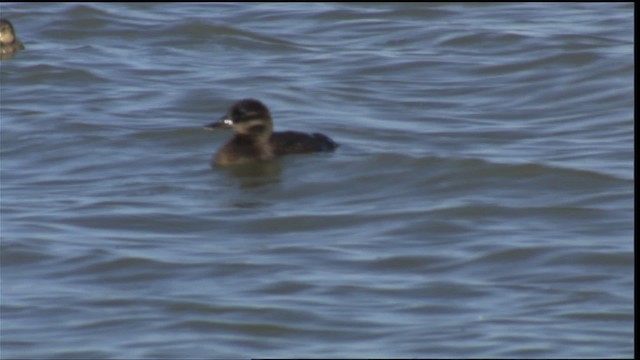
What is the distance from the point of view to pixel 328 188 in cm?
1223

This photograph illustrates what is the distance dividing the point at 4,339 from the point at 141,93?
6.93 meters

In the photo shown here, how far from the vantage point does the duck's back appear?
510 inches

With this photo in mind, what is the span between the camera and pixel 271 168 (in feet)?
42.4

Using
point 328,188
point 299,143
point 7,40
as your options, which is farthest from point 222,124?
point 7,40

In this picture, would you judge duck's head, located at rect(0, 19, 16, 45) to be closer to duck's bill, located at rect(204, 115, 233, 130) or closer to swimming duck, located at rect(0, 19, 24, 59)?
swimming duck, located at rect(0, 19, 24, 59)

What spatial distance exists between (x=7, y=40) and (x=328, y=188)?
5803 millimetres

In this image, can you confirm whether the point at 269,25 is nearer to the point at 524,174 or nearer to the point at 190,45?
the point at 190,45

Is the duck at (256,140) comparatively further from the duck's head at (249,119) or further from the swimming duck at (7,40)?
the swimming duck at (7,40)

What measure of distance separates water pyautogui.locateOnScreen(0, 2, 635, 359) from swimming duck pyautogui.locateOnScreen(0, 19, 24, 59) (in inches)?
15.6

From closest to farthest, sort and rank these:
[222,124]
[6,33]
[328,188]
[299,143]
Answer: [328,188], [299,143], [222,124], [6,33]

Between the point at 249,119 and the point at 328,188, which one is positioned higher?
the point at 249,119

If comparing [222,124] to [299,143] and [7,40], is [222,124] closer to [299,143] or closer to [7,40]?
[299,143]

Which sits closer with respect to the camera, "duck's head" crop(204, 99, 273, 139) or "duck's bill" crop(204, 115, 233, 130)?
"duck's head" crop(204, 99, 273, 139)

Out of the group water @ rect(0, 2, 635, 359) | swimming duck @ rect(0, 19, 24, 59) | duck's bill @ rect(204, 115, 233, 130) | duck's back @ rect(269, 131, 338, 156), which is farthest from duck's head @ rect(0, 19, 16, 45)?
duck's back @ rect(269, 131, 338, 156)
